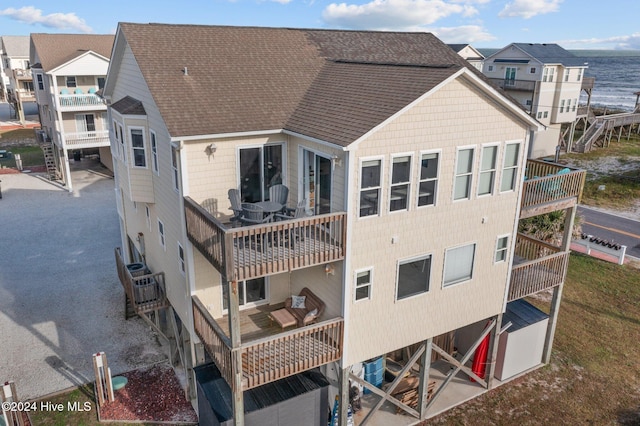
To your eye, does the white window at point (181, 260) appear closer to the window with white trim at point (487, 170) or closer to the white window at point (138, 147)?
the white window at point (138, 147)

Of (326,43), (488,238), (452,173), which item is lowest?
(488,238)

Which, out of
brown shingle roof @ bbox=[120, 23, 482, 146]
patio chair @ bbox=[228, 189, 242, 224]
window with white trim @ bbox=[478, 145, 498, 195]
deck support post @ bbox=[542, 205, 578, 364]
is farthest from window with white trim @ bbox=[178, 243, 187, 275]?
deck support post @ bbox=[542, 205, 578, 364]

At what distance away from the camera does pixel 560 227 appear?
2278cm

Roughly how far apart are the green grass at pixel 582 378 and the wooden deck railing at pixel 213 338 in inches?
Answer: 288

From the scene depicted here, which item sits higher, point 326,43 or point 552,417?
point 326,43

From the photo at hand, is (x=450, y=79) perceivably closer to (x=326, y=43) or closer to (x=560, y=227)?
(x=326, y=43)

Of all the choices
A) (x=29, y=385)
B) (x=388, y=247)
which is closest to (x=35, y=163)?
(x=29, y=385)

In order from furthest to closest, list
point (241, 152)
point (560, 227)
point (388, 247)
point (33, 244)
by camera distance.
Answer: point (33, 244), point (560, 227), point (241, 152), point (388, 247)

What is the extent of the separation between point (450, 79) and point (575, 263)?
18.7 m

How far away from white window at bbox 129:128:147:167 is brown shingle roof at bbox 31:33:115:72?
88.0 feet

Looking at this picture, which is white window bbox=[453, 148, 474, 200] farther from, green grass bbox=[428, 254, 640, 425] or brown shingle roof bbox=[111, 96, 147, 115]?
brown shingle roof bbox=[111, 96, 147, 115]

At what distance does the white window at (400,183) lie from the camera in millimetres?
11742

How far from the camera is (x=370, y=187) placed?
11422 millimetres

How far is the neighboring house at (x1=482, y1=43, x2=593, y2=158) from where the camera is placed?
48969mm
